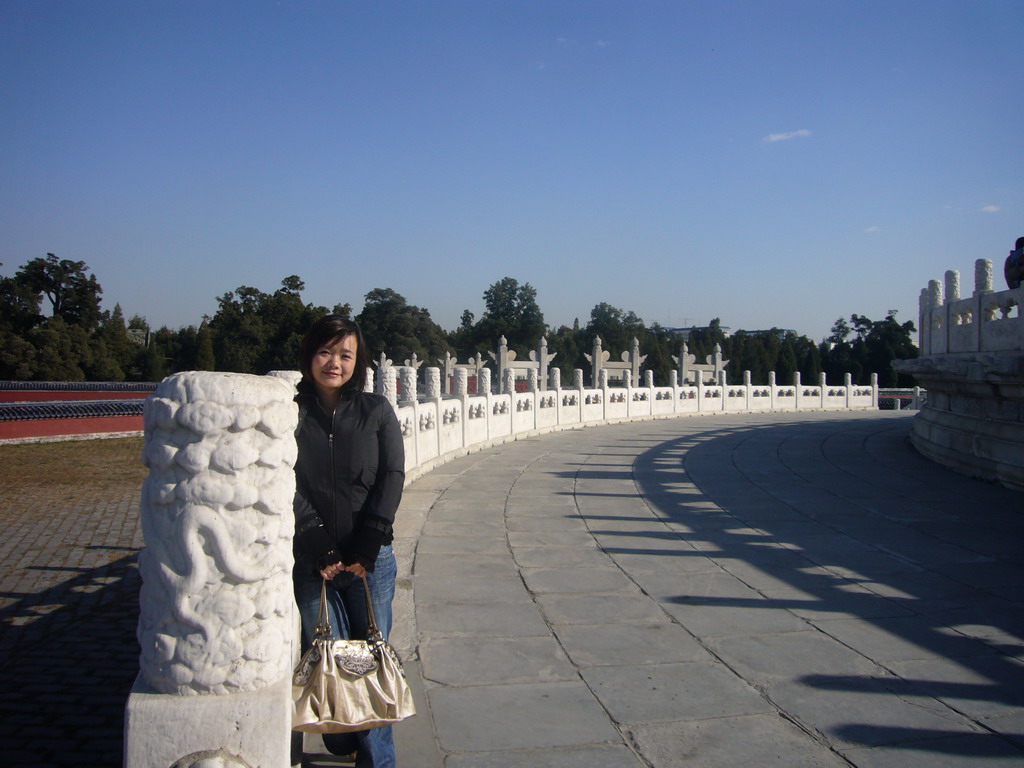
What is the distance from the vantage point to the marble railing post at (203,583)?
6.72ft

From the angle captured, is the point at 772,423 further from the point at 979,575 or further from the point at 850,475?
the point at 979,575

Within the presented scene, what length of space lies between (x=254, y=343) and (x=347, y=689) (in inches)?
1562

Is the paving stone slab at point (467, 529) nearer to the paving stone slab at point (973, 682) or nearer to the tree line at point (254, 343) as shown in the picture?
the paving stone slab at point (973, 682)

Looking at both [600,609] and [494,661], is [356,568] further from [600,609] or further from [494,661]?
[600,609]

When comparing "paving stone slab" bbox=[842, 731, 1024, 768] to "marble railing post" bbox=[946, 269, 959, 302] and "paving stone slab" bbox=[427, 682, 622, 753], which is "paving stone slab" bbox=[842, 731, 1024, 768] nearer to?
"paving stone slab" bbox=[427, 682, 622, 753]

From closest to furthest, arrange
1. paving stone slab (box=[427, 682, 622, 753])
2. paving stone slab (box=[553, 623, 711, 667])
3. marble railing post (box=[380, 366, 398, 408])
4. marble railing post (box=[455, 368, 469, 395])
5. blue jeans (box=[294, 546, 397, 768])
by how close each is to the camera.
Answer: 1. blue jeans (box=[294, 546, 397, 768])
2. paving stone slab (box=[427, 682, 622, 753])
3. paving stone slab (box=[553, 623, 711, 667])
4. marble railing post (box=[380, 366, 398, 408])
5. marble railing post (box=[455, 368, 469, 395])

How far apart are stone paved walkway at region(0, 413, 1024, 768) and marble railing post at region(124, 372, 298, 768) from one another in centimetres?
91

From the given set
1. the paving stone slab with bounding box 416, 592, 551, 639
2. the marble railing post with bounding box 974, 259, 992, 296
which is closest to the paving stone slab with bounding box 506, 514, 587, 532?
the paving stone slab with bounding box 416, 592, 551, 639

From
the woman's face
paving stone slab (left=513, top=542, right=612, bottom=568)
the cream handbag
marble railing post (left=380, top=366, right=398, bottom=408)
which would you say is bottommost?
paving stone slab (left=513, top=542, right=612, bottom=568)

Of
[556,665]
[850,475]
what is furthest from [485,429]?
[556,665]

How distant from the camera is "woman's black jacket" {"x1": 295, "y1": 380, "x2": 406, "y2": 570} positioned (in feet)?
8.46

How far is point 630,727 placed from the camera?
2.98m

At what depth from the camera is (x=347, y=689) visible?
2334mm

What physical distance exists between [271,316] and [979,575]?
39820mm
